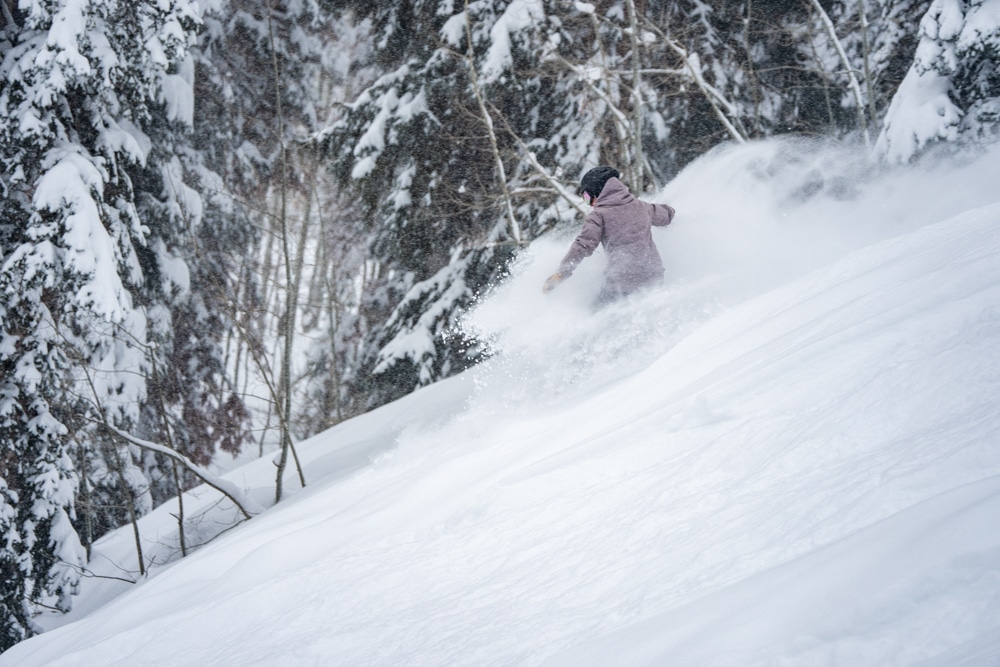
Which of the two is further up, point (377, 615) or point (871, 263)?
point (871, 263)

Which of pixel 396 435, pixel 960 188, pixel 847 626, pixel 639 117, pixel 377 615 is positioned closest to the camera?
pixel 847 626

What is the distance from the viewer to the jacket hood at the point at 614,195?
573 cm

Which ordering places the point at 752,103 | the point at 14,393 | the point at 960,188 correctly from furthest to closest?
the point at 752,103, the point at 14,393, the point at 960,188

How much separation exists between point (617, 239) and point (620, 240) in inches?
1.0

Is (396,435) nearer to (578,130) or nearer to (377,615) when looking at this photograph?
(377,615)

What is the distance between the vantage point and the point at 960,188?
559 cm

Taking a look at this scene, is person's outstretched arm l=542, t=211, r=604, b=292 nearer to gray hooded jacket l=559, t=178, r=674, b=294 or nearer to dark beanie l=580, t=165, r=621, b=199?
gray hooded jacket l=559, t=178, r=674, b=294

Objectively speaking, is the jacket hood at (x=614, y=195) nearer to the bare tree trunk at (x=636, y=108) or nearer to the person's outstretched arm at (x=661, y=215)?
the person's outstretched arm at (x=661, y=215)

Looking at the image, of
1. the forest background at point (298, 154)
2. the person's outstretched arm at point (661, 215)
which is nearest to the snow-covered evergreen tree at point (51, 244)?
the forest background at point (298, 154)

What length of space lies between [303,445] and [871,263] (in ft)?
22.0

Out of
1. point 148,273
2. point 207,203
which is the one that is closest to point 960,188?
point 148,273

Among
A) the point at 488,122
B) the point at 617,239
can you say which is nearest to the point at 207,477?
the point at 617,239

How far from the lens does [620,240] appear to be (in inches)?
225

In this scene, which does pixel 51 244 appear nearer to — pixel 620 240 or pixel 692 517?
pixel 620 240
